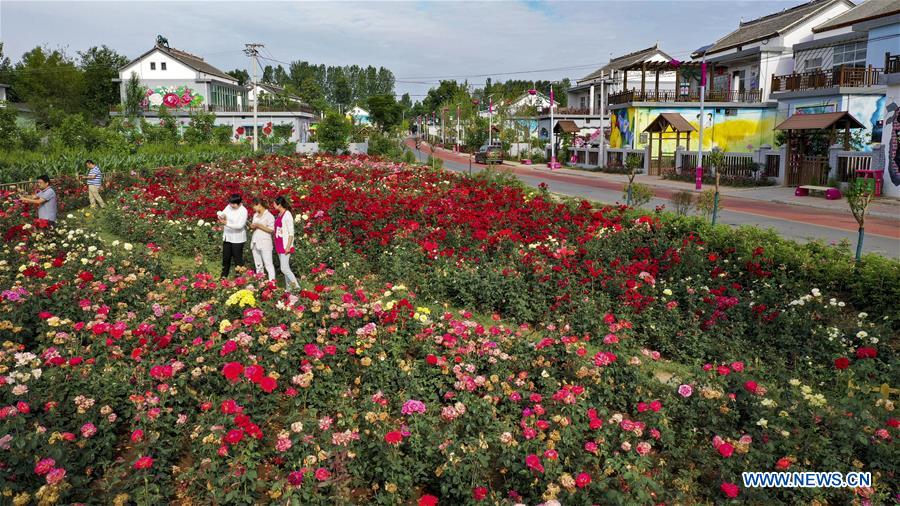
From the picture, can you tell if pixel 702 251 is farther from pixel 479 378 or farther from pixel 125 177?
pixel 125 177

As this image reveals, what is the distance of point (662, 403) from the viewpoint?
5039 millimetres

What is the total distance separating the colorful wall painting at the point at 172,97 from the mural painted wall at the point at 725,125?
4015 centimetres

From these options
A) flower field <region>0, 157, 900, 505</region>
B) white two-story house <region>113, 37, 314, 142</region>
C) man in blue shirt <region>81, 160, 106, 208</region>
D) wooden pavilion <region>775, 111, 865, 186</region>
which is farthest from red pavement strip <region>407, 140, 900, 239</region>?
white two-story house <region>113, 37, 314, 142</region>

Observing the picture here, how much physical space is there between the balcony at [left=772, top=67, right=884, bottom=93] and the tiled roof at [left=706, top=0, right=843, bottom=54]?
338 inches

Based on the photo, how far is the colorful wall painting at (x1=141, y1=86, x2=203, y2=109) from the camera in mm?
60312

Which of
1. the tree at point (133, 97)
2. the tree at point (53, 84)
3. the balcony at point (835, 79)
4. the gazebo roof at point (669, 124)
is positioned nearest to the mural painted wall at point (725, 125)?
the gazebo roof at point (669, 124)

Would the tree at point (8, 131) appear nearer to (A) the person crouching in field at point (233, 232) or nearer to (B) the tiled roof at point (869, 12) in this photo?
(A) the person crouching in field at point (233, 232)

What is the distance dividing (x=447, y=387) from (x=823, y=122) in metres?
25.1

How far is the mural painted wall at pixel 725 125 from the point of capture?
133 feet

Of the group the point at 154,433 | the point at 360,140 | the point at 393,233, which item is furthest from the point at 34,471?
the point at 360,140

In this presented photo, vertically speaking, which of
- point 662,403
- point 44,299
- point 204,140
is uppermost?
point 204,140

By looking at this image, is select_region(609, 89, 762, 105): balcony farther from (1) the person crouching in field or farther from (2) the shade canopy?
(1) the person crouching in field

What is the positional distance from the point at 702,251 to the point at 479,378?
5282mm

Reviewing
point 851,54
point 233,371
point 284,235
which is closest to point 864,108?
point 851,54
